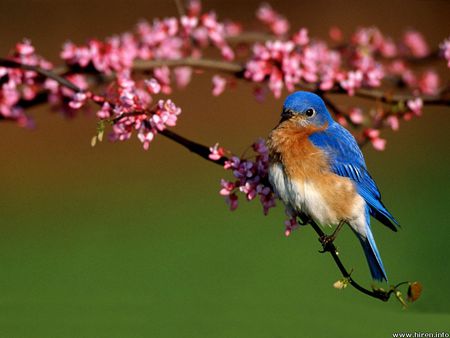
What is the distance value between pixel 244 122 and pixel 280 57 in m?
5.82

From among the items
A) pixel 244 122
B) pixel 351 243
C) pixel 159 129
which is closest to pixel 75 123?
pixel 244 122

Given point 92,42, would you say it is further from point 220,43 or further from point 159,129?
point 159,129

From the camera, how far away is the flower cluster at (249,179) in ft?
10.0

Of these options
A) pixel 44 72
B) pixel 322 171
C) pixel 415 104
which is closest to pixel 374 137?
pixel 415 104

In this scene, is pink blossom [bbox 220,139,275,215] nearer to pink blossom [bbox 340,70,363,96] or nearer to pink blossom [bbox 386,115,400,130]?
pink blossom [bbox 340,70,363,96]

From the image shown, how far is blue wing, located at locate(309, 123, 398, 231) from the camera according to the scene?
11.3 ft

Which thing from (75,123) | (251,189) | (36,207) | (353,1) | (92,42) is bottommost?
(251,189)

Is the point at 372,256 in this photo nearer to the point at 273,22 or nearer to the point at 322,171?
the point at 322,171

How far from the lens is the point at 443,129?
32.7ft

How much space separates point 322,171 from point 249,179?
438 millimetres

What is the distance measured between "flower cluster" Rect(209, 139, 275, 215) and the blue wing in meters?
0.31

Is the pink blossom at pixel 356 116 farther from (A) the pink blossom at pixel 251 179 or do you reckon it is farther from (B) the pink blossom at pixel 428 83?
(A) the pink blossom at pixel 251 179

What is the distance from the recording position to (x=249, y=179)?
3.15 m

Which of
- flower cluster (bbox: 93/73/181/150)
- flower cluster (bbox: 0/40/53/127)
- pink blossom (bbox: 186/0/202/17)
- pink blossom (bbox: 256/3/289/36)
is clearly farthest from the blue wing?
pink blossom (bbox: 256/3/289/36)
